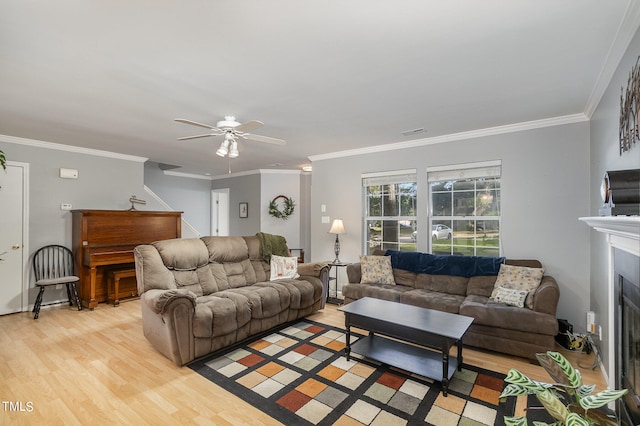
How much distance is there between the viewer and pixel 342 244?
201 inches

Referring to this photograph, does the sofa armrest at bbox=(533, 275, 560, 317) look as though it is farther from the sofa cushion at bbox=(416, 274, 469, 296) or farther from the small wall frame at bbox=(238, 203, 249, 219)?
the small wall frame at bbox=(238, 203, 249, 219)

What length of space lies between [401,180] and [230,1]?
3.51m

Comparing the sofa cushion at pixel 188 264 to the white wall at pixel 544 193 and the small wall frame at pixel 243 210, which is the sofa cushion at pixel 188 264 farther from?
the small wall frame at pixel 243 210

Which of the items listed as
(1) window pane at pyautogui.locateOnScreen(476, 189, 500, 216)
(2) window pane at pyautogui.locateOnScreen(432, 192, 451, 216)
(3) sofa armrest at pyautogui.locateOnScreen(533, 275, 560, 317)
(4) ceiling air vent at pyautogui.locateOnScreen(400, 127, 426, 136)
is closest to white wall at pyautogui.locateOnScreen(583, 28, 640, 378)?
(3) sofa armrest at pyautogui.locateOnScreen(533, 275, 560, 317)

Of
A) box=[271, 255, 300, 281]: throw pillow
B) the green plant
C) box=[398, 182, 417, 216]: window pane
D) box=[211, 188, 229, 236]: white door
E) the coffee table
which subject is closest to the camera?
the green plant

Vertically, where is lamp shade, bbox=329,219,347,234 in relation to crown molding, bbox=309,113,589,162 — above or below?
below

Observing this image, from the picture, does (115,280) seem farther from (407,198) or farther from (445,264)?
(445,264)

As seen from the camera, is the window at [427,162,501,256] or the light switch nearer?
the window at [427,162,501,256]

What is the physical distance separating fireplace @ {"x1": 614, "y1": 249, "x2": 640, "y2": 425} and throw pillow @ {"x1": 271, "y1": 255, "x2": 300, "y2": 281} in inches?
127

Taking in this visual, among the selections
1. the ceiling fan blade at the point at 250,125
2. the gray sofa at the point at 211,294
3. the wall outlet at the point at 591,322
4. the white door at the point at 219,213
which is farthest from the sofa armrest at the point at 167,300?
the white door at the point at 219,213

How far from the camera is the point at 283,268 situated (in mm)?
4191

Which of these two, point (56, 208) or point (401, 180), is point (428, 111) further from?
point (56, 208)

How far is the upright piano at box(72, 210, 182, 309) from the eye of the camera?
4.38 m

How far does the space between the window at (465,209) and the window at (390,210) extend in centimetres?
32
